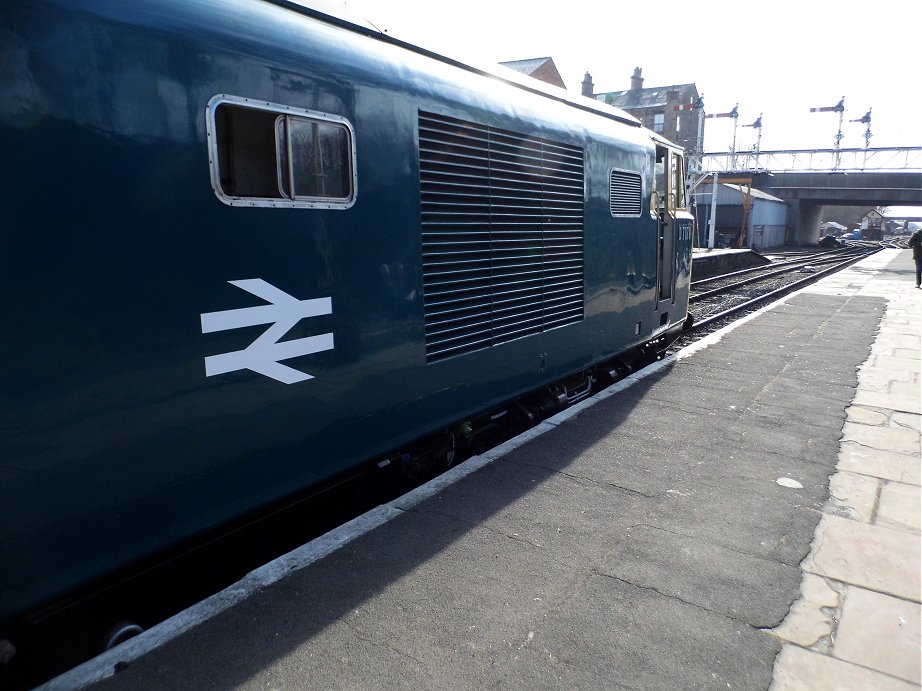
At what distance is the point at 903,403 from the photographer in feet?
22.6

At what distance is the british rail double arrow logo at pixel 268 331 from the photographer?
2930mm

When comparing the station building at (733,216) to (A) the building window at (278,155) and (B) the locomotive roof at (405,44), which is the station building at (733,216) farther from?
(A) the building window at (278,155)

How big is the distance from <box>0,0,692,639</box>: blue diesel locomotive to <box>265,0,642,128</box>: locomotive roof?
0.04 m

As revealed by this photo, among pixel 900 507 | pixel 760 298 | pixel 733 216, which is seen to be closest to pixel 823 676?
pixel 900 507

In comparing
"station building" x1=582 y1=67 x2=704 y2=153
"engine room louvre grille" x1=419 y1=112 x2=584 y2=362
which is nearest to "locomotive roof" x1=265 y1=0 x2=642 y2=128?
"engine room louvre grille" x1=419 y1=112 x2=584 y2=362

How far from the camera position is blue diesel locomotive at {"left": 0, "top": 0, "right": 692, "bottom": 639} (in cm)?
235

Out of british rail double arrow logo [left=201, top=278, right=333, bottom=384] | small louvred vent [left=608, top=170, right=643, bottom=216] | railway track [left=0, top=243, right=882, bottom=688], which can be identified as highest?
small louvred vent [left=608, top=170, right=643, bottom=216]

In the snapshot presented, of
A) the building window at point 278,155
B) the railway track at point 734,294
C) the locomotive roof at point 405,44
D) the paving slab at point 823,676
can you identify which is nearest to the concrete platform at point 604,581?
the paving slab at point 823,676

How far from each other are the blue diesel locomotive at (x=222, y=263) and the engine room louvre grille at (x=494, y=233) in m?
0.02

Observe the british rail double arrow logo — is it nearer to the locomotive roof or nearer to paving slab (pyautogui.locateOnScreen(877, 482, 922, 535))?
the locomotive roof

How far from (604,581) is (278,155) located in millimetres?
2782

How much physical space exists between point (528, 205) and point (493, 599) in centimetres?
322

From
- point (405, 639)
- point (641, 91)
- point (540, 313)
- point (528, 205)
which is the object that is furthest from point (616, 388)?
point (641, 91)

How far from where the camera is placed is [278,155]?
3.17 metres
